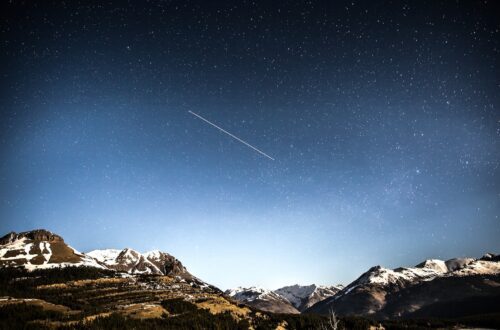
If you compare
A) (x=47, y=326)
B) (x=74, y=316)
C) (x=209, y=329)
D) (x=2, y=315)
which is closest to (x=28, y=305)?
(x=2, y=315)

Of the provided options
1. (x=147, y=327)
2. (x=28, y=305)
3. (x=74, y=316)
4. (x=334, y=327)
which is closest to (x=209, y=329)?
(x=147, y=327)

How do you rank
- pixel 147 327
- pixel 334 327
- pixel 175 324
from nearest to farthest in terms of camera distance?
pixel 334 327 → pixel 147 327 → pixel 175 324

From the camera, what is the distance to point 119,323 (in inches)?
6890

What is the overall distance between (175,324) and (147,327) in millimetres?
→ 17673

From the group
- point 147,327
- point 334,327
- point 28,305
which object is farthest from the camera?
point 28,305

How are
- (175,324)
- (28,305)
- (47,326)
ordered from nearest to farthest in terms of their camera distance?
1. (47,326)
2. (175,324)
3. (28,305)

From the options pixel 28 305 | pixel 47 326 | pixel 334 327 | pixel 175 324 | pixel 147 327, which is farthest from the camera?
pixel 28 305

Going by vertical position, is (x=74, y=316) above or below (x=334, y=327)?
below

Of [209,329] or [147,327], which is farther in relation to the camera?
[209,329]

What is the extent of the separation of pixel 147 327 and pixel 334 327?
154957 millimetres

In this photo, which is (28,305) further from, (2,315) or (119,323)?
(119,323)

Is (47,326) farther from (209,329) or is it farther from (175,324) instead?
(209,329)

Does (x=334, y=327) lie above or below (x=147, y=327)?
above

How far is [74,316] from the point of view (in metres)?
181
